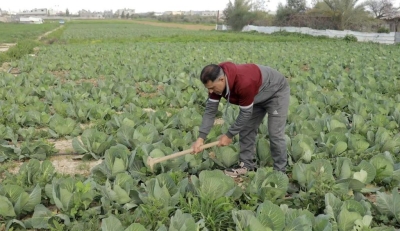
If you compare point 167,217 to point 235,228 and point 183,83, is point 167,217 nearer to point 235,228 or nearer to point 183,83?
point 235,228

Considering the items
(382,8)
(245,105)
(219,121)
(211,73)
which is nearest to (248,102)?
(245,105)

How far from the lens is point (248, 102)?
3.35 metres

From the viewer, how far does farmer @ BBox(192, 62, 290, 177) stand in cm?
321

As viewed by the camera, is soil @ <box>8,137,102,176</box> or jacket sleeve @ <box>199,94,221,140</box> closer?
jacket sleeve @ <box>199,94,221,140</box>

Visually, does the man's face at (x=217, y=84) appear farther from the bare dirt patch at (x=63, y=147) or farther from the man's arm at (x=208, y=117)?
the bare dirt patch at (x=63, y=147)

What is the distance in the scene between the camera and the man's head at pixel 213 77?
10.1 ft

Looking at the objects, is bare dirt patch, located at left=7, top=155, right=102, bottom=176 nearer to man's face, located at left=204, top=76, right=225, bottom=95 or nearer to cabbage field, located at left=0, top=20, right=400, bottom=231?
cabbage field, located at left=0, top=20, right=400, bottom=231

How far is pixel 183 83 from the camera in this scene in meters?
8.61

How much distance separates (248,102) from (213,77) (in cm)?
45

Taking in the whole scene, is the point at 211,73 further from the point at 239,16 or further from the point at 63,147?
the point at 239,16

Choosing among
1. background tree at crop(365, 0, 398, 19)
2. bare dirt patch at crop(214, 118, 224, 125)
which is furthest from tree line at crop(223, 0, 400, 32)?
bare dirt patch at crop(214, 118, 224, 125)

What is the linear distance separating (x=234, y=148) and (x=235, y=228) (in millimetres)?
1243

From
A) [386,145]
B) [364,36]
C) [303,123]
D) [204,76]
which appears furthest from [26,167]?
[364,36]

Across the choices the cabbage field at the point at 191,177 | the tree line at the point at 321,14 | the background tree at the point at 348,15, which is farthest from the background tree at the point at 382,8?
the cabbage field at the point at 191,177
